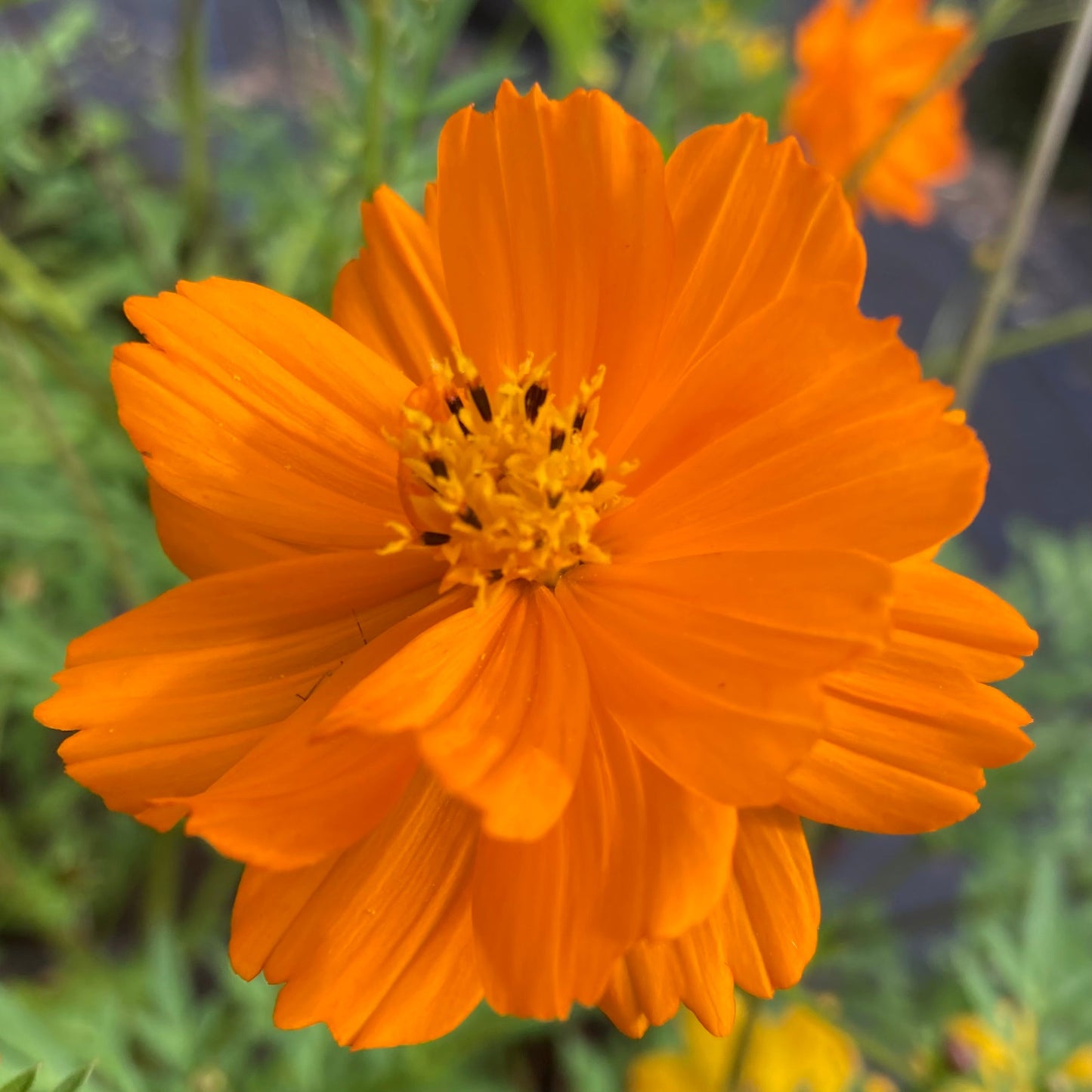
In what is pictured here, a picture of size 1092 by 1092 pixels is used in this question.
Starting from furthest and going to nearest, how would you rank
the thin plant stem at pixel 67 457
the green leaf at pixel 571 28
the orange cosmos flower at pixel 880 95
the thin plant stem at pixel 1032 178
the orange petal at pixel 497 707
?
the green leaf at pixel 571 28 → the orange cosmos flower at pixel 880 95 → the thin plant stem at pixel 67 457 → the thin plant stem at pixel 1032 178 → the orange petal at pixel 497 707

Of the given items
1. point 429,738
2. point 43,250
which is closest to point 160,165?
point 43,250

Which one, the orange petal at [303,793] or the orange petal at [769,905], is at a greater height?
the orange petal at [303,793]

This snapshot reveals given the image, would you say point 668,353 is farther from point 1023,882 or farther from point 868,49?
point 1023,882

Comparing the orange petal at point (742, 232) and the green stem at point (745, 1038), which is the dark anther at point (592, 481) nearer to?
the orange petal at point (742, 232)

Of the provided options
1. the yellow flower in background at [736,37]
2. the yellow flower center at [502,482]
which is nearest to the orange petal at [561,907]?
the yellow flower center at [502,482]

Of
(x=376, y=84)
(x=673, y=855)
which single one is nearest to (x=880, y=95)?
(x=376, y=84)

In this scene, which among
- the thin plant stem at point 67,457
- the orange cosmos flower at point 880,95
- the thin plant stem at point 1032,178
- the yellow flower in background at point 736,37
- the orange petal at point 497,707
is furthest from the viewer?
the yellow flower in background at point 736,37
